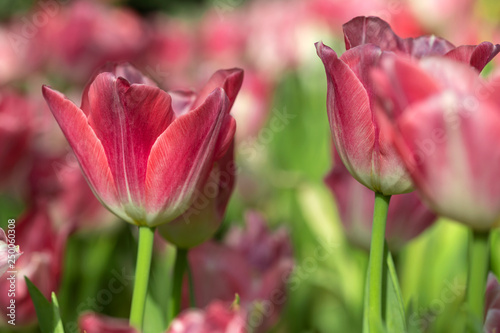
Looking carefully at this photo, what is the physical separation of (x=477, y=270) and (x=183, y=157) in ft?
0.65

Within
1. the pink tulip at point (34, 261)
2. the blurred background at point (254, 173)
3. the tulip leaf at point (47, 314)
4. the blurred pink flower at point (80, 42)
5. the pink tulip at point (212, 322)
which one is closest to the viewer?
the pink tulip at point (212, 322)

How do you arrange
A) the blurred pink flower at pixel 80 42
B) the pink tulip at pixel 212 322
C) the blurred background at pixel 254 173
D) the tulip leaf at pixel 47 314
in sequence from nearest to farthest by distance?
the pink tulip at pixel 212 322 < the tulip leaf at pixel 47 314 < the blurred background at pixel 254 173 < the blurred pink flower at pixel 80 42

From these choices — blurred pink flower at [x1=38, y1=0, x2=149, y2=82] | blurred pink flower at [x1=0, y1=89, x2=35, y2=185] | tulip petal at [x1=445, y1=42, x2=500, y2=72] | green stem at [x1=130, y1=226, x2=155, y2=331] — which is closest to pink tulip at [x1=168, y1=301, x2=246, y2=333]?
green stem at [x1=130, y1=226, x2=155, y2=331]

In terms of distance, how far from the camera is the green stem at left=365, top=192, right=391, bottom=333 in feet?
1.42

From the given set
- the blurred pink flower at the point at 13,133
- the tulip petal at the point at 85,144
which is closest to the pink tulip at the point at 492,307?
the tulip petal at the point at 85,144

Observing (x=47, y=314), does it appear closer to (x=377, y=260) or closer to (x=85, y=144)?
(x=85, y=144)

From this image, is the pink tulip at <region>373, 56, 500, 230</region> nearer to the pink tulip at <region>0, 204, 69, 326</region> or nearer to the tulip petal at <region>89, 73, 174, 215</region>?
the tulip petal at <region>89, 73, 174, 215</region>

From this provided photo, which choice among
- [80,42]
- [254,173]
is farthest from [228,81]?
[80,42]

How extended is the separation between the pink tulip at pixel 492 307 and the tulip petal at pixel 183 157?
0.21 meters

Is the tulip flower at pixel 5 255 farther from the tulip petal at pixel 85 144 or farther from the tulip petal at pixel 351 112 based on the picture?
the tulip petal at pixel 351 112

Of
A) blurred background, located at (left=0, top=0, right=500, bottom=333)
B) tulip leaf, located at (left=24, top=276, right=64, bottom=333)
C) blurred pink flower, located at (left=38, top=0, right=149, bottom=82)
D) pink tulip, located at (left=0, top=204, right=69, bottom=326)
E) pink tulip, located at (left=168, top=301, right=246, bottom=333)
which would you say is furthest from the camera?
blurred pink flower, located at (left=38, top=0, right=149, bottom=82)

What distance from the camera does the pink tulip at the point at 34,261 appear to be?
59 centimetres

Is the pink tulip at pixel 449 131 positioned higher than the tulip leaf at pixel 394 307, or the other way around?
the pink tulip at pixel 449 131

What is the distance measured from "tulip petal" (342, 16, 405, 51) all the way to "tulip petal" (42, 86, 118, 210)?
19cm
